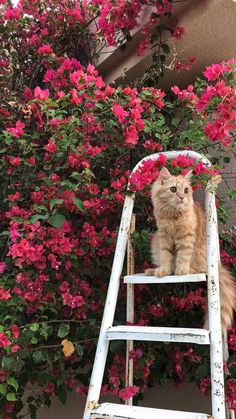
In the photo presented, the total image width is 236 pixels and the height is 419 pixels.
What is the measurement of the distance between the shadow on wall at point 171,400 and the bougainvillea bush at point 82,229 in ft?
1.00

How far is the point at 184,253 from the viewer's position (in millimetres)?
1703

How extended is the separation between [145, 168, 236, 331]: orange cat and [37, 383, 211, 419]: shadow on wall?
857mm

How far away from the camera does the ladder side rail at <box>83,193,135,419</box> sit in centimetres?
147

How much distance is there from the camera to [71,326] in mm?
2104

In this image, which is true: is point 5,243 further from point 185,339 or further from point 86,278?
point 185,339

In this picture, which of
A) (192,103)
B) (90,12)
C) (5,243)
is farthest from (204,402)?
(90,12)

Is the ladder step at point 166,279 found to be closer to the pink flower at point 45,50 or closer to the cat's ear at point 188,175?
the cat's ear at point 188,175

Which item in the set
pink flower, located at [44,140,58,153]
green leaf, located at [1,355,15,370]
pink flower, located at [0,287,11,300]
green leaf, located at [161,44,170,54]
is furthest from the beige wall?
green leaf, located at [1,355,15,370]

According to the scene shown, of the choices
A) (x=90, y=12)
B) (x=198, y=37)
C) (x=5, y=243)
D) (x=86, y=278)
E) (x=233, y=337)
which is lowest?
(x=233, y=337)

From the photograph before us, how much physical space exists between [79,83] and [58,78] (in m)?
0.39

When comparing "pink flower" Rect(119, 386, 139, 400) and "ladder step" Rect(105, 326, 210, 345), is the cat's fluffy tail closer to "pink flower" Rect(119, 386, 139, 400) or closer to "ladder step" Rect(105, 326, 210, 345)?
"ladder step" Rect(105, 326, 210, 345)

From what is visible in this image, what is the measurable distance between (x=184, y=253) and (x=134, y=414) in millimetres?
637

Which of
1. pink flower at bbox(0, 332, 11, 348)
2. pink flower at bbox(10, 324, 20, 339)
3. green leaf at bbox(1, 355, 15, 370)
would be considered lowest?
green leaf at bbox(1, 355, 15, 370)

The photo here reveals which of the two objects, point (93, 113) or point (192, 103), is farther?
point (192, 103)
